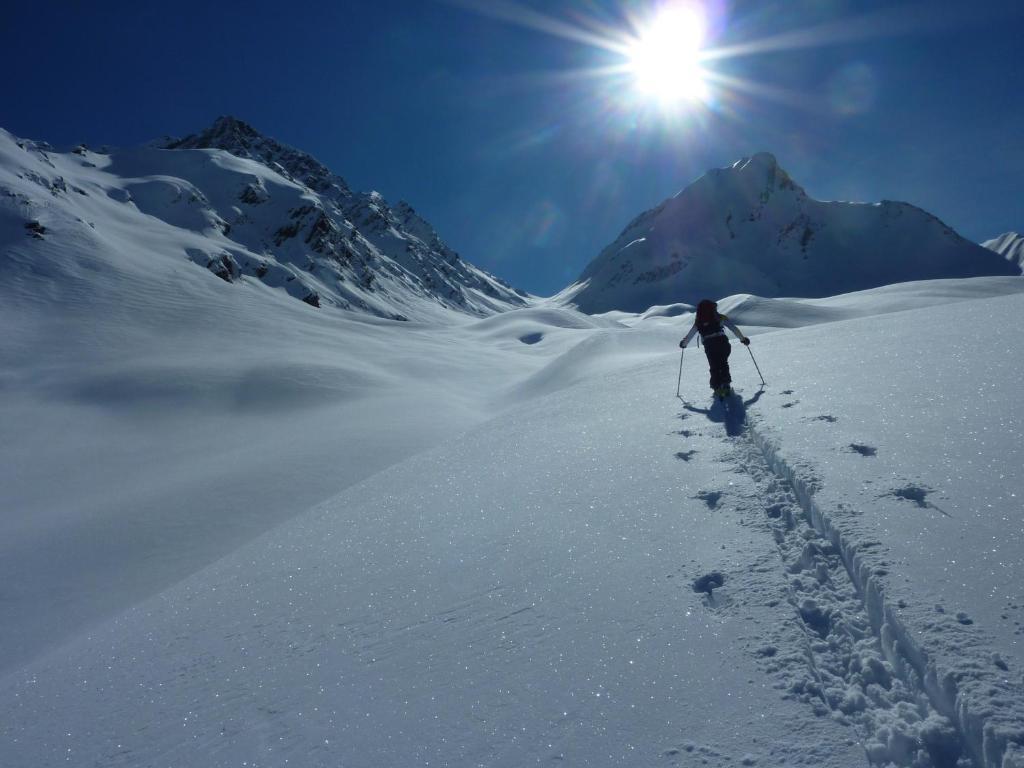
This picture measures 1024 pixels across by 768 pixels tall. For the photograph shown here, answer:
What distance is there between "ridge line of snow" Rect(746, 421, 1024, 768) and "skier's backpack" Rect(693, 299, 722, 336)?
6.34 metres

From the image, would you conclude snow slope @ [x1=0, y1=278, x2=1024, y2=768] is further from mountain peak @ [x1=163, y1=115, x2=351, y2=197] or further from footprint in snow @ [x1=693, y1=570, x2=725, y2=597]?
mountain peak @ [x1=163, y1=115, x2=351, y2=197]

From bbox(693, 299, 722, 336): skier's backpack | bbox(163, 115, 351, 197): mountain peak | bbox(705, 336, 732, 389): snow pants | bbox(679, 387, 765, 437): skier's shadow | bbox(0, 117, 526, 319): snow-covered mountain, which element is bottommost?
bbox(679, 387, 765, 437): skier's shadow

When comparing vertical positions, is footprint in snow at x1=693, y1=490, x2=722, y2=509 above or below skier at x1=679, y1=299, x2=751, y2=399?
below

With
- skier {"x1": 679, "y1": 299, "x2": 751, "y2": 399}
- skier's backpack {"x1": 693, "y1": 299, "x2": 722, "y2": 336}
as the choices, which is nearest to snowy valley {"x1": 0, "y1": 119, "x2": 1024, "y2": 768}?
skier {"x1": 679, "y1": 299, "x2": 751, "y2": 399}

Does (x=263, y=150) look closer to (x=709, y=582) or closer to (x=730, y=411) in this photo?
(x=730, y=411)

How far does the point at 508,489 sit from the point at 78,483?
10.3 m

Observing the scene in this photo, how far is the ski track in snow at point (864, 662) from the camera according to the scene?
83.6 inches

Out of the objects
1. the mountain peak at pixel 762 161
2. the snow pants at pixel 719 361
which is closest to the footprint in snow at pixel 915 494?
the snow pants at pixel 719 361

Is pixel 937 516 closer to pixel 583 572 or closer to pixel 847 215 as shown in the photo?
pixel 583 572

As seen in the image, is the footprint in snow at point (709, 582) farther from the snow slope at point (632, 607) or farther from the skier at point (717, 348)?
the skier at point (717, 348)

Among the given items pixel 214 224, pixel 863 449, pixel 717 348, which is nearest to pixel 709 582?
pixel 863 449

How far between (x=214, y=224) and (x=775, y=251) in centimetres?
16705

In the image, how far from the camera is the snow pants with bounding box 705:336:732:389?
8297mm

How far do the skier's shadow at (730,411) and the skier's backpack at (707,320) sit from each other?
63.1 inches
